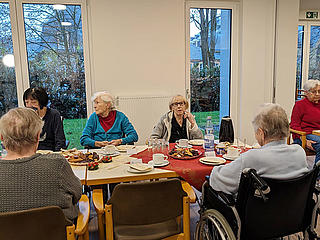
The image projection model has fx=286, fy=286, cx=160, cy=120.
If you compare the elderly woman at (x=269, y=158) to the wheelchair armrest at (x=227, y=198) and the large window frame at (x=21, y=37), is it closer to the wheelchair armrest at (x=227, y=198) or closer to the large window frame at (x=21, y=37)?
the wheelchair armrest at (x=227, y=198)

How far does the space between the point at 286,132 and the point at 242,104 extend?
3.18 metres

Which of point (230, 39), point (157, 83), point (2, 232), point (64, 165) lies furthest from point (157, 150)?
point (230, 39)

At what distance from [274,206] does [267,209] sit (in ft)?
0.12

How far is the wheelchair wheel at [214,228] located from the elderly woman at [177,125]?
128 cm

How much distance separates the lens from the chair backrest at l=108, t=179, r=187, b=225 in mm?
1462

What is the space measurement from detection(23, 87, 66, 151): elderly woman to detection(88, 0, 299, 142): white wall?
1.28m

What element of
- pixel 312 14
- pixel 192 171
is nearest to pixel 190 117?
pixel 192 171

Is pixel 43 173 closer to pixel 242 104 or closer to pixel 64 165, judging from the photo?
pixel 64 165

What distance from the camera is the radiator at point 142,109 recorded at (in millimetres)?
4160

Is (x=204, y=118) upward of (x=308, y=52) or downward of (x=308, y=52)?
downward

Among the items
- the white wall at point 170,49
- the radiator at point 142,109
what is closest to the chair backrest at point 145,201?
the radiator at point 142,109

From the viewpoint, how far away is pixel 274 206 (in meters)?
1.44

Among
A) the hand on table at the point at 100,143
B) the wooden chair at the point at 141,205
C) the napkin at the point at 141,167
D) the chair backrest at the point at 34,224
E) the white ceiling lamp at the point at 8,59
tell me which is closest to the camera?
the chair backrest at the point at 34,224

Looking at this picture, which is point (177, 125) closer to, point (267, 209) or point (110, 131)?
point (110, 131)
